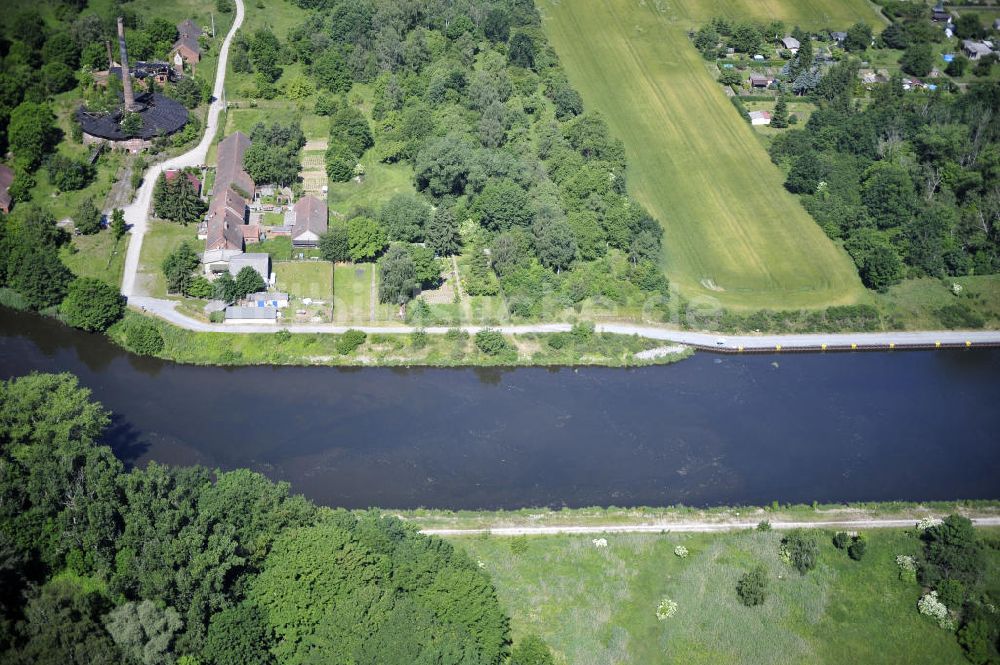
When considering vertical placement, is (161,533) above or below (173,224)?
above

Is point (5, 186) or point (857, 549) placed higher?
point (857, 549)

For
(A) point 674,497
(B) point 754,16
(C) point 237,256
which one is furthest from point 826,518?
(B) point 754,16

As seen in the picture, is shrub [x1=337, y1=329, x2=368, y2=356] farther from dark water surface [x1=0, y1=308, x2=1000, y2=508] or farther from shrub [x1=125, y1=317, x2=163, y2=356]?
shrub [x1=125, y1=317, x2=163, y2=356]

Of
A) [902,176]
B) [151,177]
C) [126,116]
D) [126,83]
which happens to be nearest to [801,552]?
[902,176]

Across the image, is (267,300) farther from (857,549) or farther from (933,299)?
(933,299)

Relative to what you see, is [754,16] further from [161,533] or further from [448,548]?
[161,533]
